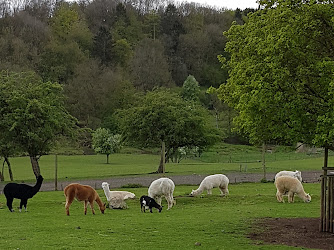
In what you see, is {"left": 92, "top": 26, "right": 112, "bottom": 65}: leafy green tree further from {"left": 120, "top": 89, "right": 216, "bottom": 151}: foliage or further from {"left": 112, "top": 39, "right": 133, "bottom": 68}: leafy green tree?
{"left": 120, "top": 89, "right": 216, "bottom": 151}: foliage

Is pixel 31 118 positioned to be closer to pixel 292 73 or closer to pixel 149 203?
pixel 149 203

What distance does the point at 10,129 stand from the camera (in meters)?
38.8

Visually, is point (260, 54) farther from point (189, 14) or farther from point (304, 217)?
point (189, 14)

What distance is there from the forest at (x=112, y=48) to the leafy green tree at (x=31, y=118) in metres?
52.3

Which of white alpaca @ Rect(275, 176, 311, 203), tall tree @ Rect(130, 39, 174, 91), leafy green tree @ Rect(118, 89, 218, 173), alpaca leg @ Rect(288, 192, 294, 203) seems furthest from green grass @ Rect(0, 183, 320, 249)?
tall tree @ Rect(130, 39, 174, 91)

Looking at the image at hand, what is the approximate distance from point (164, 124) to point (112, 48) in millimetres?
89562

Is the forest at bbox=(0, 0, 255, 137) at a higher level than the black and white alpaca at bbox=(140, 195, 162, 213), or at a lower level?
higher

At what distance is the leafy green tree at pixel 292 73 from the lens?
1404 cm

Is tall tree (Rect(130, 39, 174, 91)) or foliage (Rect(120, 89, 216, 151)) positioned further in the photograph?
tall tree (Rect(130, 39, 174, 91))

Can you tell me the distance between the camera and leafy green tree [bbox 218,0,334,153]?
14.0 m

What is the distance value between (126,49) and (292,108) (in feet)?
410

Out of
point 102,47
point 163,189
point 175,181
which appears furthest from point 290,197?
point 102,47

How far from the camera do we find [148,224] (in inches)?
711

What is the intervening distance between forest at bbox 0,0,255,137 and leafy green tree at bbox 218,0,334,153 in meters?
81.2
